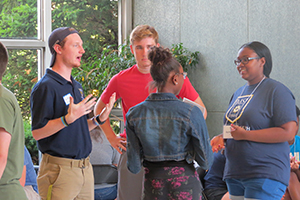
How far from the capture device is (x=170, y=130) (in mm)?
1715

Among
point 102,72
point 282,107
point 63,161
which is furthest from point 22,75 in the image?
point 282,107

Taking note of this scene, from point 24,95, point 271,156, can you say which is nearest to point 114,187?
point 24,95

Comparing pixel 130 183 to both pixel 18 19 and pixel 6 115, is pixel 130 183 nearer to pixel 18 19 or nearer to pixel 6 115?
pixel 6 115

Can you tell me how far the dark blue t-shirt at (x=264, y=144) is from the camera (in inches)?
74.5

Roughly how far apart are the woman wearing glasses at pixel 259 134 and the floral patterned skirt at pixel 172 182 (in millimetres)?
373

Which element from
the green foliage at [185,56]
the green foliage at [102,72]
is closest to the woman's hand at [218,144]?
the green foliage at [185,56]

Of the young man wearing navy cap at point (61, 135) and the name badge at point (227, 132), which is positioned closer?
the young man wearing navy cap at point (61, 135)

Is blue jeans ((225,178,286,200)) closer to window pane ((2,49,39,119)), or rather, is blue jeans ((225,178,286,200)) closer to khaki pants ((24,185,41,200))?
khaki pants ((24,185,41,200))

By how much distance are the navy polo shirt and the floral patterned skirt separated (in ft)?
1.57

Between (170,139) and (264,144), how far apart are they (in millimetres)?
590

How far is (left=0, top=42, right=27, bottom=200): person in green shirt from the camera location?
1.38 m

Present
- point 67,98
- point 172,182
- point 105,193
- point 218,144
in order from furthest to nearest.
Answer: point 105,193, point 218,144, point 67,98, point 172,182

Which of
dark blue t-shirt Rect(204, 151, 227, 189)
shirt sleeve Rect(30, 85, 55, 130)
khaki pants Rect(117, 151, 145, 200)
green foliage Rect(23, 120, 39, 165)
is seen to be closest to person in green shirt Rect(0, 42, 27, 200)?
shirt sleeve Rect(30, 85, 55, 130)

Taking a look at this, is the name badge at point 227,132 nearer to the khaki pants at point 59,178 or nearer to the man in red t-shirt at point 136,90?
the man in red t-shirt at point 136,90
